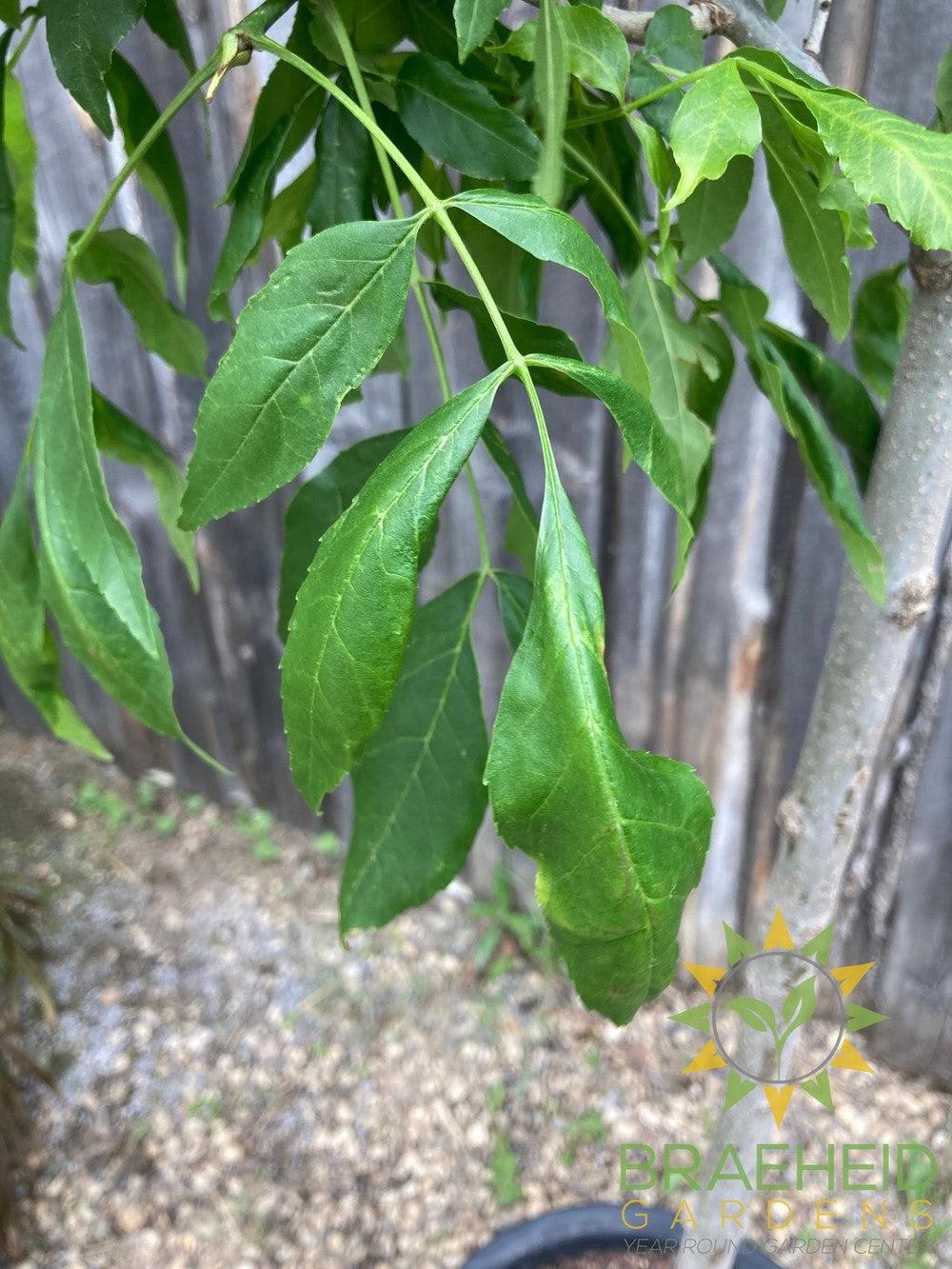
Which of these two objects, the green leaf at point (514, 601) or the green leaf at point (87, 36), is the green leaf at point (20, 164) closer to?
the green leaf at point (87, 36)

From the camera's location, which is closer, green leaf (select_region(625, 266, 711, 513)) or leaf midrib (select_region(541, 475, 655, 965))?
leaf midrib (select_region(541, 475, 655, 965))

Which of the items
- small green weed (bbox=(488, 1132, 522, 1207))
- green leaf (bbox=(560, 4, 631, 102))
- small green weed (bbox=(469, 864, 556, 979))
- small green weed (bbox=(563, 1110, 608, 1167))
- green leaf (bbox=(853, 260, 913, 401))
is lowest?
small green weed (bbox=(488, 1132, 522, 1207))

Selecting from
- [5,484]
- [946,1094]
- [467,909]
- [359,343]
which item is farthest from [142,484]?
[946,1094]

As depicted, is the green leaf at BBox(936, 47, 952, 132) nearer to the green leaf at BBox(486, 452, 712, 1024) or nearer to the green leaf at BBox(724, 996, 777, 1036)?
the green leaf at BBox(486, 452, 712, 1024)

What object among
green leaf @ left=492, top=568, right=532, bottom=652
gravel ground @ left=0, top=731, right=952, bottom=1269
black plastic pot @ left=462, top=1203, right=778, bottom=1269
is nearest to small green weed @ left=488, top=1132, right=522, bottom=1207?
gravel ground @ left=0, top=731, right=952, bottom=1269

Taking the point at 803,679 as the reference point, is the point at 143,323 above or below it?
above

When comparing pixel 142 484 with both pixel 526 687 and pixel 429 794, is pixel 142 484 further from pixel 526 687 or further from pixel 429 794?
pixel 526 687

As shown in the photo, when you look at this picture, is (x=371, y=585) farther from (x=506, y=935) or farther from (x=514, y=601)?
(x=506, y=935)
